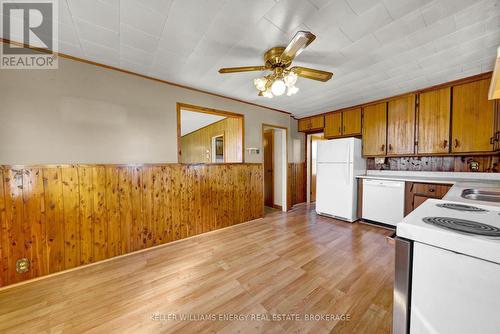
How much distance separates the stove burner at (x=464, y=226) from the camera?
0.66 m

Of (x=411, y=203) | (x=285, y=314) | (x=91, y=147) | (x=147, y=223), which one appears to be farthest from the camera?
(x=411, y=203)

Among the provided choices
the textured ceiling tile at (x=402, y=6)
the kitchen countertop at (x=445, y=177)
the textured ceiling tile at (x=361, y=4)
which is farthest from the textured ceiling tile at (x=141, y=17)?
the kitchen countertop at (x=445, y=177)

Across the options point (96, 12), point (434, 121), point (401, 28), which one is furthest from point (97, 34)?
point (434, 121)

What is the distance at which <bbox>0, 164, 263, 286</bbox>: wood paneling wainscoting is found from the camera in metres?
1.72

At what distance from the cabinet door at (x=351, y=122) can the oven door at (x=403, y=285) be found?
11.1 ft

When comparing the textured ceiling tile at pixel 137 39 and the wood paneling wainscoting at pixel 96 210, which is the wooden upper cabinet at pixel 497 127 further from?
the textured ceiling tile at pixel 137 39

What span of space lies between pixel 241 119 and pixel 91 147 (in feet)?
7.62

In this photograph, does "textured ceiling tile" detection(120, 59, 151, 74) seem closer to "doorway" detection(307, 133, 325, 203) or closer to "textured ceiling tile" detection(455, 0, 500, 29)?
"textured ceiling tile" detection(455, 0, 500, 29)

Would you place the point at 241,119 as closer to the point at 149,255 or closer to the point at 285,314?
the point at 149,255

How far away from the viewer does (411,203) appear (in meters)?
2.79

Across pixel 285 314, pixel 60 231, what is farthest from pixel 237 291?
pixel 60 231

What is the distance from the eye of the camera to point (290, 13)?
138 centimetres

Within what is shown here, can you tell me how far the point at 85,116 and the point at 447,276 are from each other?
3099 mm

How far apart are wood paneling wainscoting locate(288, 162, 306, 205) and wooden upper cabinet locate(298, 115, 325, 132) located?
0.94 metres
